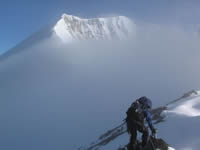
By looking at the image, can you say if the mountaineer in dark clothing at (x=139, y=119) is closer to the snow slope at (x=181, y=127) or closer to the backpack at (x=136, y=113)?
the backpack at (x=136, y=113)

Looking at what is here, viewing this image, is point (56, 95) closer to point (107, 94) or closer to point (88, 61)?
point (107, 94)

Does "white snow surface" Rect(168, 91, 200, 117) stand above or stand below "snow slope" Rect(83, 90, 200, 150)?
above

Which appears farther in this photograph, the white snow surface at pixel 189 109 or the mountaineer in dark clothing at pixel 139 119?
the white snow surface at pixel 189 109

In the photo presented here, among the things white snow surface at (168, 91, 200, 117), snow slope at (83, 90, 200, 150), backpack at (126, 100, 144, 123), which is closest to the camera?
backpack at (126, 100, 144, 123)

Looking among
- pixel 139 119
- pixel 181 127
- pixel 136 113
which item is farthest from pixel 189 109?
pixel 136 113

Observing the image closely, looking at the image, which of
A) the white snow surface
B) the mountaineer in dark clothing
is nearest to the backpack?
the mountaineer in dark clothing

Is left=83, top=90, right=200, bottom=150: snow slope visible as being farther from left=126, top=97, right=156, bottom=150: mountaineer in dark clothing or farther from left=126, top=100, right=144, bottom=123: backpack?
left=126, top=100, right=144, bottom=123: backpack

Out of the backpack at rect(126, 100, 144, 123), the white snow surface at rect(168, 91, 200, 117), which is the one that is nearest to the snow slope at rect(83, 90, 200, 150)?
the white snow surface at rect(168, 91, 200, 117)

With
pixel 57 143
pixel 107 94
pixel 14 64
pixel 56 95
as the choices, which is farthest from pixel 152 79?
pixel 14 64

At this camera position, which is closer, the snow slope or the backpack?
the backpack

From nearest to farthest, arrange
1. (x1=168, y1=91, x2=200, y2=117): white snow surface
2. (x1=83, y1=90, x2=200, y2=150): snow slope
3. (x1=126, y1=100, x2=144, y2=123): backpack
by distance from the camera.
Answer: (x1=126, y1=100, x2=144, y2=123): backpack → (x1=83, y1=90, x2=200, y2=150): snow slope → (x1=168, y1=91, x2=200, y2=117): white snow surface

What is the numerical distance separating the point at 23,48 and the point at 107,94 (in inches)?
4981

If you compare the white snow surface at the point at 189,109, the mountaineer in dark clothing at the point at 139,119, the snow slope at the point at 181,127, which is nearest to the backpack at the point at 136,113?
the mountaineer in dark clothing at the point at 139,119

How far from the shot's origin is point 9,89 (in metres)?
124
